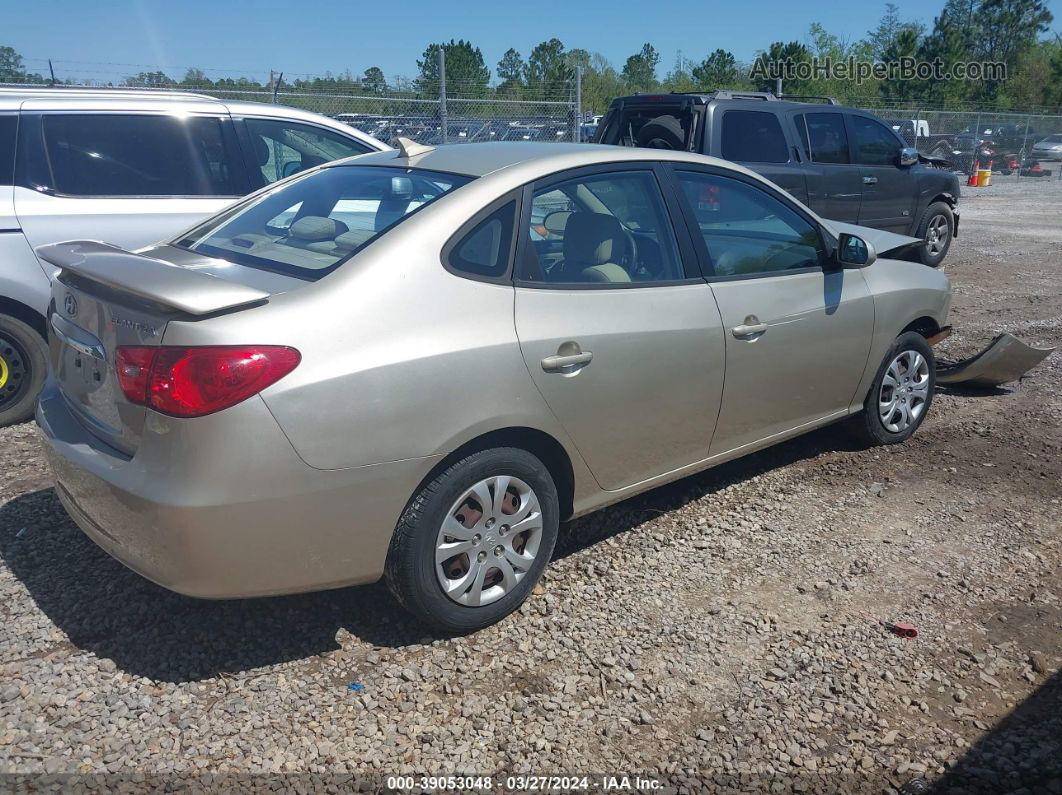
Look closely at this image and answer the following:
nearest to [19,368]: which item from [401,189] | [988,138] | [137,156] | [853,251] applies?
[137,156]

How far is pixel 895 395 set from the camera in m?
5.15

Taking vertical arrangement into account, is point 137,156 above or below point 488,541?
above

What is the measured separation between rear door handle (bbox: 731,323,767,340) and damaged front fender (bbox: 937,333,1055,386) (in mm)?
2797

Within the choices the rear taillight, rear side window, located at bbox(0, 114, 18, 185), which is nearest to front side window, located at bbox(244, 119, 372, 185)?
rear side window, located at bbox(0, 114, 18, 185)

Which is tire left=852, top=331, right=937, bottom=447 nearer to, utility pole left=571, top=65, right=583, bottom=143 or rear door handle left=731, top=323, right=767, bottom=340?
rear door handle left=731, top=323, right=767, bottom=340

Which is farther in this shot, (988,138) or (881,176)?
(988,138)

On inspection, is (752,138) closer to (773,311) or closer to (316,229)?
(773,311)

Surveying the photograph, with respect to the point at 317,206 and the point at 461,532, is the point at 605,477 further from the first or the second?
the point at 317,206

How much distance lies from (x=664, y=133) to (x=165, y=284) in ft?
22.6

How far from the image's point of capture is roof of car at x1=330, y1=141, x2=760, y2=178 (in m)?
3.59

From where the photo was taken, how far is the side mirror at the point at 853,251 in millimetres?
4520

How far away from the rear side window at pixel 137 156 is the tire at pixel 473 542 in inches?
141

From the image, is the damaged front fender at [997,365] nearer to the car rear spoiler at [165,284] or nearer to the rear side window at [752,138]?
the rear side window at [752,138]

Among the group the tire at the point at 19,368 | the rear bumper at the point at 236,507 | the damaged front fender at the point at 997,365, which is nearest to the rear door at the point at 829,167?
the damaged front fender at the point at 997,365
